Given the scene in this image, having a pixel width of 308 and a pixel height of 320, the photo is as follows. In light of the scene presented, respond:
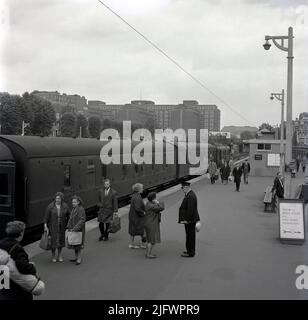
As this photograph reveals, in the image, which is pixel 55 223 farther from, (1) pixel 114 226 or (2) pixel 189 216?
(2) pixel 189 216

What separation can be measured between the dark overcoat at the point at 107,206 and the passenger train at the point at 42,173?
5.68ft

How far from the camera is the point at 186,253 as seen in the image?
10305 mm

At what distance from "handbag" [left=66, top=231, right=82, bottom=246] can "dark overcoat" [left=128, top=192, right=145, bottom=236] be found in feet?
5.97

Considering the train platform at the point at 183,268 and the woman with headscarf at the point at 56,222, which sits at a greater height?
the woman with headscarf at the point at 56,222


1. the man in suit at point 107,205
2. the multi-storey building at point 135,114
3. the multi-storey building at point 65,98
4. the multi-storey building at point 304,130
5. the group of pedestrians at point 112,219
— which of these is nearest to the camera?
the group of pedestrians at point 112,219

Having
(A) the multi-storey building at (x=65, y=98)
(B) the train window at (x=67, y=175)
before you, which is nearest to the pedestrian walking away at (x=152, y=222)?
(B) the train window at (x=67, y=175)

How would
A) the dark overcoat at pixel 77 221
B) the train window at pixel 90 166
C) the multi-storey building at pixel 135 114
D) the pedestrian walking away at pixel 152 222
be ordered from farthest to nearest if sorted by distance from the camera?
the multi-storey building at pixel 135 114, the train window at pixel 90 166, the pedestrian walking away at pixel 152 222, the dark overcoat at pixel 77 221

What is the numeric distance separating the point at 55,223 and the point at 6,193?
2.41m

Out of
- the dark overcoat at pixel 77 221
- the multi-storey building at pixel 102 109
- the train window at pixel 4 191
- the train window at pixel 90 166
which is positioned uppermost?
the multi-storey building at pixel 102 109

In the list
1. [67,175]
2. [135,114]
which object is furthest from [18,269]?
[135,114]

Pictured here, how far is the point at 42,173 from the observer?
40.5 ft

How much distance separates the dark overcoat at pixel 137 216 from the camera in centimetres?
1090

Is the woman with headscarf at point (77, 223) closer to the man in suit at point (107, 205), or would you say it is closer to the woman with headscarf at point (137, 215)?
the woman with headscarf at point (137, 215)
